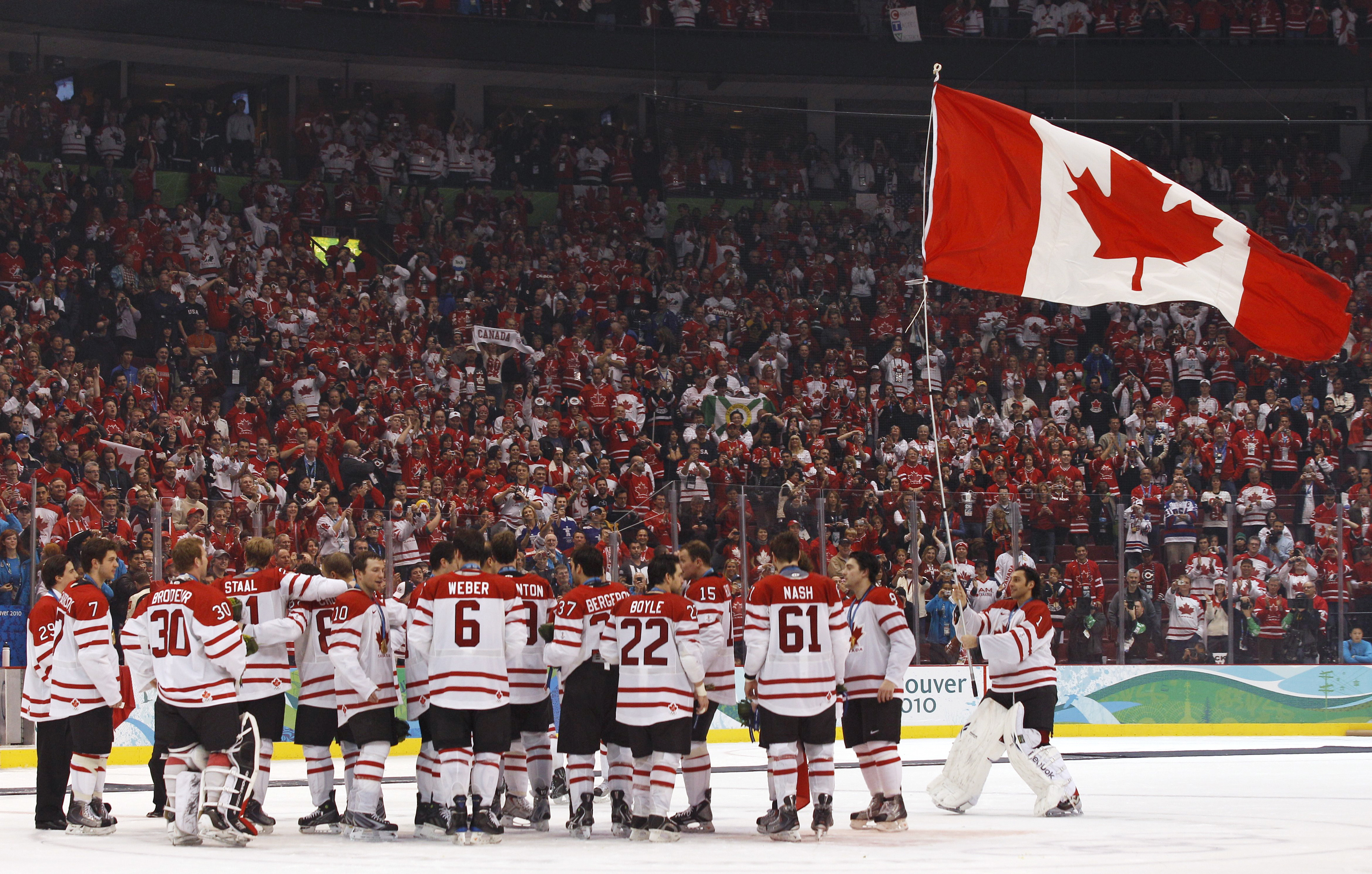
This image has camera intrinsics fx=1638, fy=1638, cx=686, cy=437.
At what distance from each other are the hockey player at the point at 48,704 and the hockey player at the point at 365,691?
5.65 ft

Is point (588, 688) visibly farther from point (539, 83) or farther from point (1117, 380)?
point (539, 83)

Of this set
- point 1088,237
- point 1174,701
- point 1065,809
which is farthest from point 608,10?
point 1065,809

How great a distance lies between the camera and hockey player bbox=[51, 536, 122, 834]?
10.2m

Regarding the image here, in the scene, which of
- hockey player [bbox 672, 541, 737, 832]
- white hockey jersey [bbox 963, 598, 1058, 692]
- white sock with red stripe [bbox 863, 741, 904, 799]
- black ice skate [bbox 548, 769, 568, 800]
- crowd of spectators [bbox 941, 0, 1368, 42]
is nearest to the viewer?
white sock with red stripe [bbox 863, 741, 904, 799]

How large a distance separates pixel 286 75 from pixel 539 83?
511 centimetres

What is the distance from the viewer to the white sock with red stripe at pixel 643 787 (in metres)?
10.1

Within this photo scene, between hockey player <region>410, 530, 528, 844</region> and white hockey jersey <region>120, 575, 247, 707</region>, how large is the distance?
111cm

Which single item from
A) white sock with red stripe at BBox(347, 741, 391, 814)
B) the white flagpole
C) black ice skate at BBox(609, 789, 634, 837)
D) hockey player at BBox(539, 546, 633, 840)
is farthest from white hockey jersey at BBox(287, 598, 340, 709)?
the white flagpole

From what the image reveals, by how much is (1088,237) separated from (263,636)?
21.6ft

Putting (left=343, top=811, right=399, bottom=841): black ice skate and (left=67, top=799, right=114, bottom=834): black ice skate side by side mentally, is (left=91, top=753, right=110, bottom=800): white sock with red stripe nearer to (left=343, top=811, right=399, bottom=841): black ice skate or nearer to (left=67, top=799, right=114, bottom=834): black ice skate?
(left=67, top=799, right=114, bottom=834): black ice skate

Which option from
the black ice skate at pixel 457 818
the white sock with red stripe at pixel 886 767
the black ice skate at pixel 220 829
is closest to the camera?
the black ice skate at pixel 220 829

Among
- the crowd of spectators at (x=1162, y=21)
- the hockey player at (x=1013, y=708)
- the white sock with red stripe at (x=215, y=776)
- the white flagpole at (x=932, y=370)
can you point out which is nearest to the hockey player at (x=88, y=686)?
the white sock with red stripe at (x=215, y=776)

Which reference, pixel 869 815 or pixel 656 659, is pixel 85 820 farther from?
pixel 869 815

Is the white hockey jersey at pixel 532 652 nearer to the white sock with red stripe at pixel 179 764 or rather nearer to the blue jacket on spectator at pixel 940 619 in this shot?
the white sock with red stripe at pixel 179 764
